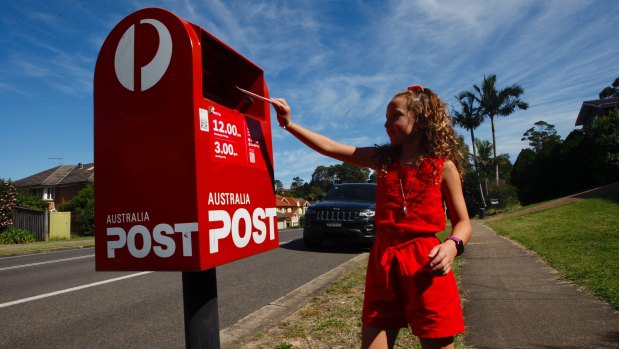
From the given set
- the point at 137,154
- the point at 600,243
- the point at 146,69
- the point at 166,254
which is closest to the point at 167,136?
the point at 137,154

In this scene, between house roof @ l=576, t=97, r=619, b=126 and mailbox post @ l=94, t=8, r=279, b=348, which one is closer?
mailbox post @ l=94, t=8, r=279, b=348

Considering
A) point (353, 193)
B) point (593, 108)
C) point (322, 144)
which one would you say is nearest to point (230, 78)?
point (322, 144)

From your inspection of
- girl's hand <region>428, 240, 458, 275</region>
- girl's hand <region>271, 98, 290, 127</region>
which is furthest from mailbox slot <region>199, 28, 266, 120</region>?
girl's hand <region>428, 240, 458, 275</region>

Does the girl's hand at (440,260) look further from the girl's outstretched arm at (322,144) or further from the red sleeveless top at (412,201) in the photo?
the girl's outstretched arm at (322,144)

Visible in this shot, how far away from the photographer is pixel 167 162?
1.48 m

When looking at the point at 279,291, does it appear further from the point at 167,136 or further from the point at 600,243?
the point at 600,243

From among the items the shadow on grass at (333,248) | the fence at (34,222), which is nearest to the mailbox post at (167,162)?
the shadow on grass at (333,248)

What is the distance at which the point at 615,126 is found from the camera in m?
22.5

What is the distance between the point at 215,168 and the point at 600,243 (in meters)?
8.21

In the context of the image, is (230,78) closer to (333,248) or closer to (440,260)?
(440,260)

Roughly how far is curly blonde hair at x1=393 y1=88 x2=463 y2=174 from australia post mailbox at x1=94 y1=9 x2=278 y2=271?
77 cm

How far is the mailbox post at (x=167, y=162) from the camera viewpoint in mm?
1452

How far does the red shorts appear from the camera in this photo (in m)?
1.64

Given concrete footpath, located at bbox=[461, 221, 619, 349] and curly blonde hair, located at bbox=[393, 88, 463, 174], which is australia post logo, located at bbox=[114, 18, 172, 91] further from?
concrete footpath, located at bbox=[461, 221, 619, 349]
